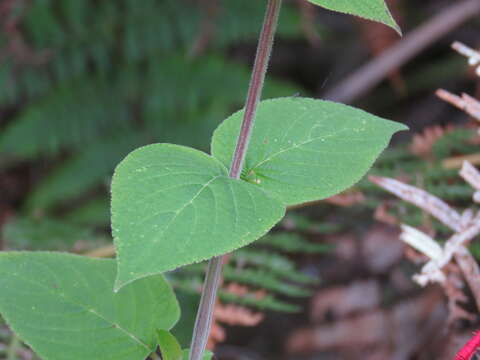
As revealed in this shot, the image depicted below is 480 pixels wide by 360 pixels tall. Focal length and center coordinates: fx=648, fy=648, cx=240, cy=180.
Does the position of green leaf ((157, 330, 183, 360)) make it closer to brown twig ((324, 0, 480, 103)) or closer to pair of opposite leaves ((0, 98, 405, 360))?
pair of opposite leaves ((0, 98, 405, 360))

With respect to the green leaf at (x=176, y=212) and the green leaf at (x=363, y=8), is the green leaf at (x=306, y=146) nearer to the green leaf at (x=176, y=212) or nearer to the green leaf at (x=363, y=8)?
the green leaf at (x=176, y=212)

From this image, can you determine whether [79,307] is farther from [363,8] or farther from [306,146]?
[363,8]

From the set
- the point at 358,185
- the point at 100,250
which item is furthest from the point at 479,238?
the point at 100,250

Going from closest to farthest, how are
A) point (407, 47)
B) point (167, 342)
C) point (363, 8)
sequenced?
point (363, 8)
point (167, 342)
point (407, 47)

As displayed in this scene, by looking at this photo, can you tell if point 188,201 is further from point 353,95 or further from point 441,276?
point 353,95

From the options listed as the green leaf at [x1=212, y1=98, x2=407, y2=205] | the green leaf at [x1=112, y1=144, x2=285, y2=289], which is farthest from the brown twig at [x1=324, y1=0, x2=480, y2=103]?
the green leaf at [x1=112, y1=144, x2=285, y2=289]

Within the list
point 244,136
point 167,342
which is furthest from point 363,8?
point 167,342
